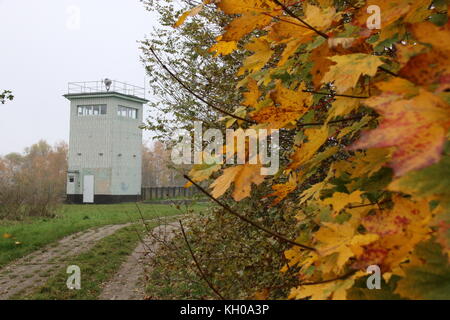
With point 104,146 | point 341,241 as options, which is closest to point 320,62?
point 341,241

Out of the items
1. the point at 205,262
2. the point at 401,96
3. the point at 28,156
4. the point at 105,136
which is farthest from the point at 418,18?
the point at 28,156

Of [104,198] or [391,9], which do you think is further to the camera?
[104,198]

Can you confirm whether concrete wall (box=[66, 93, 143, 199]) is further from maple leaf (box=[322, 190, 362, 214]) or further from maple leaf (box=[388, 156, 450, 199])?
maple leaf (box=[388, 156, 450, 199])

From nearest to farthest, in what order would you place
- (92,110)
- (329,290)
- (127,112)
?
(329,290)
(92,110)
(127,112)

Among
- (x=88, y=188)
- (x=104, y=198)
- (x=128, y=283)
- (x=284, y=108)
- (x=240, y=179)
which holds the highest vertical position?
(x=284, y=108)

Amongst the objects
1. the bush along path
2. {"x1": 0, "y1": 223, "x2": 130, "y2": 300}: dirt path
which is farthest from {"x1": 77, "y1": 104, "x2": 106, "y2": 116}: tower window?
the bush along path

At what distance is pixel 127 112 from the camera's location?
36.8 meters

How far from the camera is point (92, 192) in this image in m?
35.5

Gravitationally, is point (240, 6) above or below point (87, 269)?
above

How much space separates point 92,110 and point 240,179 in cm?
3721

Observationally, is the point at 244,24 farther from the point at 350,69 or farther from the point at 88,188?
the point at 88,188

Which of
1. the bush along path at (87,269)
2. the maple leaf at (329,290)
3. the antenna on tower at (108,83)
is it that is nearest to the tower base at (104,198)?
the antenna on tower at (108,83)

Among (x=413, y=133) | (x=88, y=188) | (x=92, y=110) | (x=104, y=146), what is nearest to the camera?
(x=413, y=133)

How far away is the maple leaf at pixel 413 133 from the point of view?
23.1 inches
